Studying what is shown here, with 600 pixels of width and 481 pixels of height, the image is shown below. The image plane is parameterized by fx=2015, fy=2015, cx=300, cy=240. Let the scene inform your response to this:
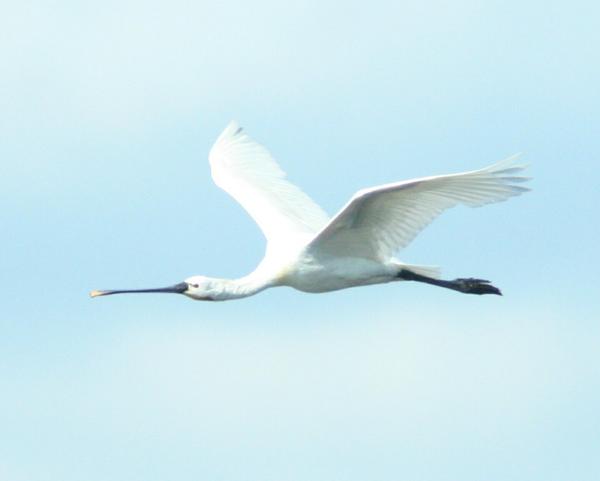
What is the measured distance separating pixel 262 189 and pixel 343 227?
3912mm

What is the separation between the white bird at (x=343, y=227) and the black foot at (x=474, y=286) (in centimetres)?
1

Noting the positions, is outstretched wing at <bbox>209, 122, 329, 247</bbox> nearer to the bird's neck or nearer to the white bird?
the white bird

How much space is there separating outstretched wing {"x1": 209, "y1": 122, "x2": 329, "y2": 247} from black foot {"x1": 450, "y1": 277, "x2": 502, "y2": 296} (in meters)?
1.75

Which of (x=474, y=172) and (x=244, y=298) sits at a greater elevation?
(x=474, y=172)

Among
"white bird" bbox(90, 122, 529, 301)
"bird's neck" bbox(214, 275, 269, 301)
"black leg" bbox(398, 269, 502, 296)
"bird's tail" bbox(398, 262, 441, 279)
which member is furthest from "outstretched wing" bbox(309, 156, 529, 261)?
"black leg" bbox(398, 269, 502, 296)

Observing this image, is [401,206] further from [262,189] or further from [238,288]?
[262,189]

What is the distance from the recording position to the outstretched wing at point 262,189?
22828 millimetres

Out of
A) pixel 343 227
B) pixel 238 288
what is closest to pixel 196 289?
pixel 238 288

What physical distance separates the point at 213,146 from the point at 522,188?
6.69m

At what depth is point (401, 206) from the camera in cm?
2009

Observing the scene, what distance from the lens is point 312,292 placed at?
21.3 m

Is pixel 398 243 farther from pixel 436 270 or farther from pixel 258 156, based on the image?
pixel 258 156

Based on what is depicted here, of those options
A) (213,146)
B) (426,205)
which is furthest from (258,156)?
(426,205)

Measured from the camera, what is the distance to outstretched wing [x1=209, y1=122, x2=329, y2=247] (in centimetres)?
2283
